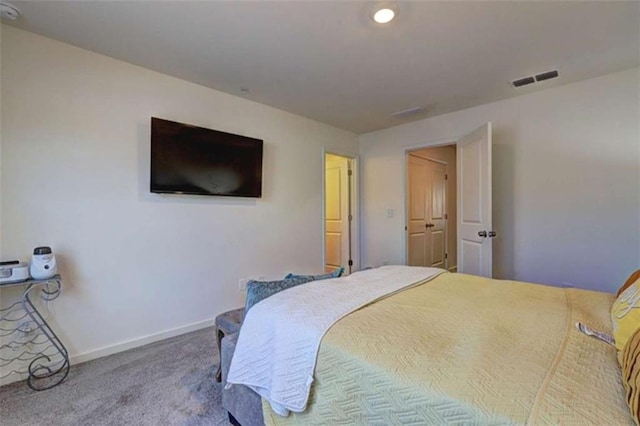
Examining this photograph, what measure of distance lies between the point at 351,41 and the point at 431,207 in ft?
12.3

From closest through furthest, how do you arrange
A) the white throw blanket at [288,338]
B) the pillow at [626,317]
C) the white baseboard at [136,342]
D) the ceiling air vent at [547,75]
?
the pillow at [626,317], the white throw blanket at [288,338], the white baseboard at [136,342], the ceiling air vent at [547,75]

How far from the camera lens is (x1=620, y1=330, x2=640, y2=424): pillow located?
2.17 feet

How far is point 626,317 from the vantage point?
3.50ft

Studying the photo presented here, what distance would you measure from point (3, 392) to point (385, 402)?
8.12ft

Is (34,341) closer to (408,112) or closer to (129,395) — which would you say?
(129,395)

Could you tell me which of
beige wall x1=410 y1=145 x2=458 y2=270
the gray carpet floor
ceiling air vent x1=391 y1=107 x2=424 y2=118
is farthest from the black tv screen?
beige wall x1=410 y1=145 x2=458 y2=270

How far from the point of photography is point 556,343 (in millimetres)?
1043

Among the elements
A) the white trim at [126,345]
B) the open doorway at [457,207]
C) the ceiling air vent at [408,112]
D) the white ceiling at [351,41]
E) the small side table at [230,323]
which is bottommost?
the white trim at [126,345]

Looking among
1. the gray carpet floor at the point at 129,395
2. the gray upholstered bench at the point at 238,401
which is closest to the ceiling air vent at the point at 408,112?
the gray upholstered bench at the point at 238,401

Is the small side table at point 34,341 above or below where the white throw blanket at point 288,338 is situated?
below

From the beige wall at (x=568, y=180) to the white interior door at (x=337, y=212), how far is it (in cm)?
173

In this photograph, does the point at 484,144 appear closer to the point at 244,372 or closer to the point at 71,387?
the point at 244,372

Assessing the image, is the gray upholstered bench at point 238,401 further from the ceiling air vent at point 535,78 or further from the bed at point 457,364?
the ceiling air vent at point 535,78

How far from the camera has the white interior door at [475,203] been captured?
303cm
